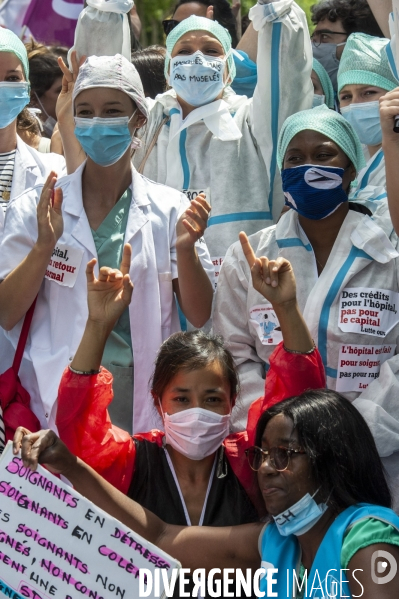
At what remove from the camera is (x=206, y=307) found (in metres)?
4.33

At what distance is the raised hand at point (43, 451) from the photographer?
11.3 ft

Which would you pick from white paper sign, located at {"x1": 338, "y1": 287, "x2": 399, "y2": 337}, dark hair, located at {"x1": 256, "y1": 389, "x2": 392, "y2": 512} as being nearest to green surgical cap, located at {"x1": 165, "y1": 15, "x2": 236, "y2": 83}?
white paper sign, located at {"x1": 338, "y1": 287, "x2": 399, "y2": 337}

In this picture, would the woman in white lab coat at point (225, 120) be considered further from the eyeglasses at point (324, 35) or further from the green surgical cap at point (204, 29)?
the eyeglasses at point (324, 35)

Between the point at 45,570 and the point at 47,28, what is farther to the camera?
the point at 47,28

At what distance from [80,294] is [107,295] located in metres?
0.51

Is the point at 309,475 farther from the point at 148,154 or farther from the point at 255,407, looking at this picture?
the point at 148,154

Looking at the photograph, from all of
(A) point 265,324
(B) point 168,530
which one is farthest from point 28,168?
(B) point 168,530

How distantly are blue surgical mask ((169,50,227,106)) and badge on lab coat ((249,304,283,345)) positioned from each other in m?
1.40

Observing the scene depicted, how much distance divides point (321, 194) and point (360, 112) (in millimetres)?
1013

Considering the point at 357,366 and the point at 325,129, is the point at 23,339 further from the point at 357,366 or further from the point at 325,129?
the point at 325,129

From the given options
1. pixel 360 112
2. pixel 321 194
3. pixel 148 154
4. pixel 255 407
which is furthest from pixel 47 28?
pixel 255 407

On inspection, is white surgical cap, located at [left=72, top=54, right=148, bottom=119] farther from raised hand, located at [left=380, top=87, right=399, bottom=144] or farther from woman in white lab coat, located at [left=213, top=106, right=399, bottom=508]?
raised hand, located at [left=380, top=87, right=399, bottom=144]

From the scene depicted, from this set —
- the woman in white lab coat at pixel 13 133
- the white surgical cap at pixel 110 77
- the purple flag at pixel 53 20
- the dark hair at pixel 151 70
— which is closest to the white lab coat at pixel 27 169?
the woman in white lab coat at pixel 13 133

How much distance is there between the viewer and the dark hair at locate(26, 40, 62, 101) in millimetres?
6523
